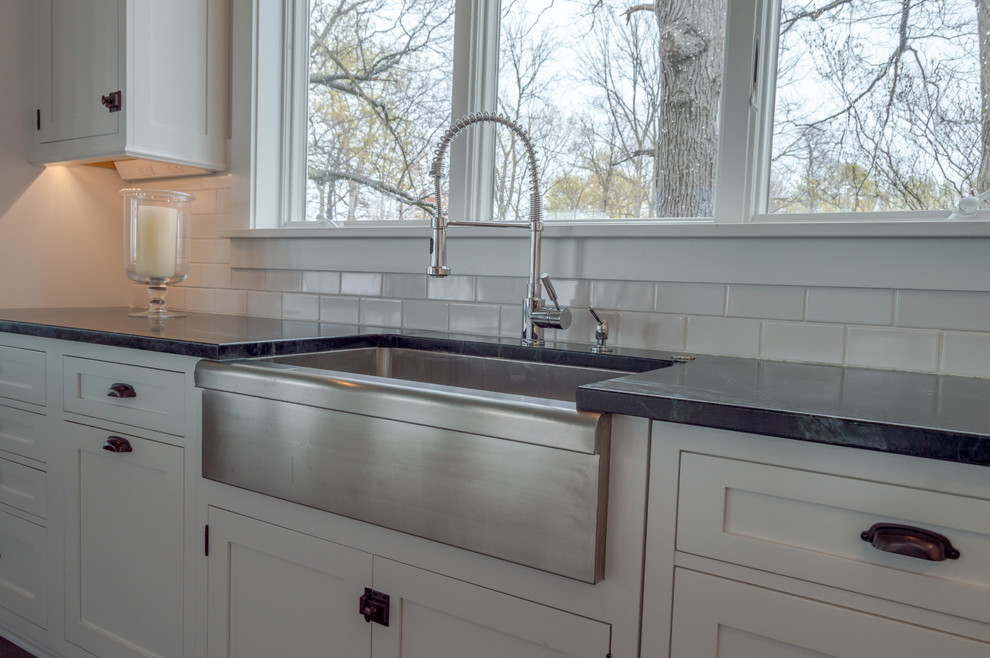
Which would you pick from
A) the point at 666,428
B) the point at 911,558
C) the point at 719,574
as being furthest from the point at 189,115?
the point at 911,558

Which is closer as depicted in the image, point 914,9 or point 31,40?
point 914,9

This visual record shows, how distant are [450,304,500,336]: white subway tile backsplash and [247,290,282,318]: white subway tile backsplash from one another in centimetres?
71

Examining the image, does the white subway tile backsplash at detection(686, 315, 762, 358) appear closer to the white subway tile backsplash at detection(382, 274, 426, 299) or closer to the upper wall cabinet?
the white subway tile backsplash at detection(382, 274, 426, 299)

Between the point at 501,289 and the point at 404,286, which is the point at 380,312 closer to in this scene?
the point at 404,286

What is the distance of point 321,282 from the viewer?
7.53 ft

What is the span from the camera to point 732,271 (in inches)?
62.6

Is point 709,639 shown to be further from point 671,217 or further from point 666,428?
point 671,217

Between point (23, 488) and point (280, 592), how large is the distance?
102 centimetres

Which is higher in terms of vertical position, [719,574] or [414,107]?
[414,107]

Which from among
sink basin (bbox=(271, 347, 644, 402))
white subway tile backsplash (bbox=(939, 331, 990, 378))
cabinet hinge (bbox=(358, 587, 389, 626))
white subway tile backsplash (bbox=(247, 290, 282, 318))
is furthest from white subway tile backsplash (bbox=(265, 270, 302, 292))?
white subway tile backsplash (bbox=(939, 331, 990, 378))

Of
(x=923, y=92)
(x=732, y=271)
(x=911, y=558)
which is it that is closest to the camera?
(x=911, y=558)

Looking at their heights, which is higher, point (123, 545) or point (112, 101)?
point (112, 101)

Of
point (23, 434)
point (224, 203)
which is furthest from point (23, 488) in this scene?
point (224, 203)

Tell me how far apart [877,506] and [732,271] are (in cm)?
83
